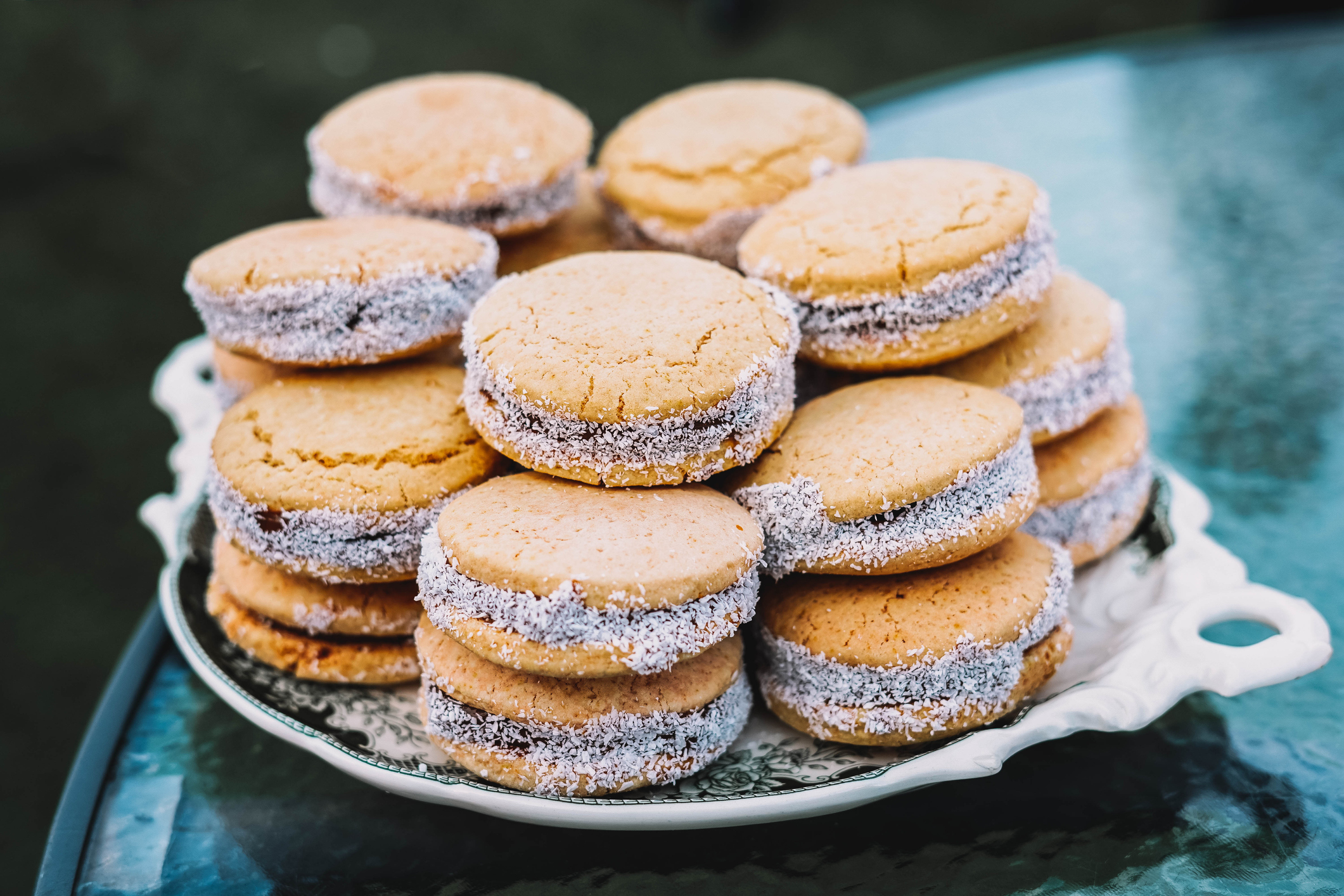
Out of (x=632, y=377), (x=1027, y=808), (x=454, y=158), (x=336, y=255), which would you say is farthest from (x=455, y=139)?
(x=1027, y=808)

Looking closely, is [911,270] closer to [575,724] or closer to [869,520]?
[869,520]

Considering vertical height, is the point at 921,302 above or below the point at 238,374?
above

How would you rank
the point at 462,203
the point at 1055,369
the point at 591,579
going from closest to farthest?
the point at 591,579, the point at 1055,369, the point at 462,203

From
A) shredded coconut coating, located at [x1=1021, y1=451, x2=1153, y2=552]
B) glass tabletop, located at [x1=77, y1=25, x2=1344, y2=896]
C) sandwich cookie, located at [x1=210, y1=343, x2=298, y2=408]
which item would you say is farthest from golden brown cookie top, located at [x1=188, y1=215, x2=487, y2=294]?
shredded coconut coating, located at [x1=1021, y1=451, x2=1153, y2=552]

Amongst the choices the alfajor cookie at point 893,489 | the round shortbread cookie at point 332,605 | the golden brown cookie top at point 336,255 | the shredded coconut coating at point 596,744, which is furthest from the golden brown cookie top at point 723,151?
the shredded coconut coating at point 596,744

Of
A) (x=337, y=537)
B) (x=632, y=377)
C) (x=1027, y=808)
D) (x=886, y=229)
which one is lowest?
(x=1027, y=808)

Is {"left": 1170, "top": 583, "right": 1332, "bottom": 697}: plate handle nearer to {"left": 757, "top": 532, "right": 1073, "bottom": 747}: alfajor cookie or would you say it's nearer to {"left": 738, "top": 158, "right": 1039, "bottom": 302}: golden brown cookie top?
{"left": 757, "top": 532, "right": 1073, "bottom": 747}: alfajor cookie
